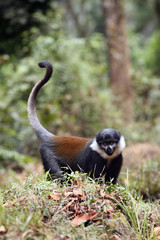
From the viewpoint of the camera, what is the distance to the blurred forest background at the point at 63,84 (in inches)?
327

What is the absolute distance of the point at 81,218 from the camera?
272cm

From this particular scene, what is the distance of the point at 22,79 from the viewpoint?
8930 millimetres

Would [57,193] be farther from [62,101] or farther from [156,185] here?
[62,101]

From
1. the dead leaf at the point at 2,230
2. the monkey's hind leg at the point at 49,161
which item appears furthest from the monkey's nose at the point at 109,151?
the dead leaf at the point at 2,230

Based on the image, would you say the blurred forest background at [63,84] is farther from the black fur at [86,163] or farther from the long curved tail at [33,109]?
the black fur at [86,163]

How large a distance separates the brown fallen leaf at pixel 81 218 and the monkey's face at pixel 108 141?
1.37 meters

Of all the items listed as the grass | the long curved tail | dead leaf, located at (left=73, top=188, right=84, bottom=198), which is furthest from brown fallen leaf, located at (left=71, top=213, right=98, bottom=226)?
the long curved tail

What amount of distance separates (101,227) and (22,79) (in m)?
6.84

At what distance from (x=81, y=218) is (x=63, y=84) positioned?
6.77 m

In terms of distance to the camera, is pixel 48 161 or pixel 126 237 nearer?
pixel 126 237

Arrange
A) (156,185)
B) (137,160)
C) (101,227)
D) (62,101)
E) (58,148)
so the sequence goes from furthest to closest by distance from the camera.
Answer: (62,101) → (137,160) → (156,185) → (58,148) → (101,227)

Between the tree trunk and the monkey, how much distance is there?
648cm

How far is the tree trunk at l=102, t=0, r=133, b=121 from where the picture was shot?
10.9 metres

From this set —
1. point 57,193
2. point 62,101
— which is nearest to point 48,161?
point 57,193
